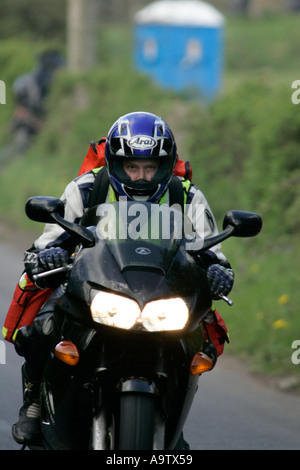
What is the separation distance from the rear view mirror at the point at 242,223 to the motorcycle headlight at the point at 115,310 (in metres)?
0.75

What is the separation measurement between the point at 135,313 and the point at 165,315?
14cm

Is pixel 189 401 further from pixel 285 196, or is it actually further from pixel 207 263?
pixel 285 196

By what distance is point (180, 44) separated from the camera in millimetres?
34844

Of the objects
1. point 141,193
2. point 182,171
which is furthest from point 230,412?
point 141,193

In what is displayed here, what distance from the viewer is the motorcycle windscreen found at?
4.76m

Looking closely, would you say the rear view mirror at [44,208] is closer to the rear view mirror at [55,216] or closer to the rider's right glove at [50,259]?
the rear view mirror at [55,216]

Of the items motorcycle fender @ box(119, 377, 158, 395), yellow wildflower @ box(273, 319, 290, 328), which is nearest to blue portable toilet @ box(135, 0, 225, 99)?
yellow wildflower @ box(273, 319, 290, 328)

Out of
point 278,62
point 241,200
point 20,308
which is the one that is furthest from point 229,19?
point 20,308

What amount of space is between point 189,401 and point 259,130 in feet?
26.6

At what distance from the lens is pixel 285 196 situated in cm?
1202

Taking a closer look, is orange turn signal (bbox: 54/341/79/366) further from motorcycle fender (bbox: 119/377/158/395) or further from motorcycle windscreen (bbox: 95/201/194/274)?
motorcycle windscreen (bbox: 95/201/194/274)

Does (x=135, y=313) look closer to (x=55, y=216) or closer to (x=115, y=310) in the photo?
(x=115, y=310)

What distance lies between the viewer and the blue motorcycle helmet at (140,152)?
5.53 meters

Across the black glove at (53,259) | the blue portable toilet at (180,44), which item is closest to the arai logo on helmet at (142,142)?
the black glove at (53,259)
